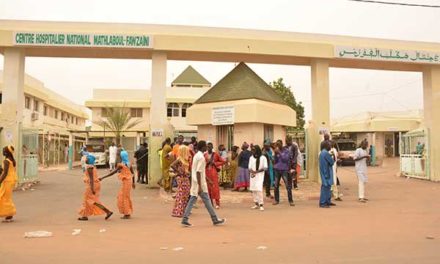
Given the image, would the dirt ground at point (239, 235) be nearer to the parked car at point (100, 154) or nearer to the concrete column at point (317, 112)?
the concrete column at point (317, 112)

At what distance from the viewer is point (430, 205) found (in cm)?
1104

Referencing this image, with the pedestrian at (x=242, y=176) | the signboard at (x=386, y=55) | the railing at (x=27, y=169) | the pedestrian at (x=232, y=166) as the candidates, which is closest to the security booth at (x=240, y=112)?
the pedestrian at (x=232, y=166)

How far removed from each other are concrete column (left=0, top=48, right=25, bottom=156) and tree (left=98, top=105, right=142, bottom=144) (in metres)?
18.7

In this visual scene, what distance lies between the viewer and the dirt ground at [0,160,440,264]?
581 cm

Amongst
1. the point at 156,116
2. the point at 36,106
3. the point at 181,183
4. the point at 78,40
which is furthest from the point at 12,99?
the point at 36,106

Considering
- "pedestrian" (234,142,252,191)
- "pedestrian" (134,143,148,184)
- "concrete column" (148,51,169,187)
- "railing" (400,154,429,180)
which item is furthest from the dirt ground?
"railing" (400,154,429,180)

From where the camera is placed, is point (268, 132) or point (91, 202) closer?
point (91, 202)

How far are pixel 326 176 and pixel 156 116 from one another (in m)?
7.11

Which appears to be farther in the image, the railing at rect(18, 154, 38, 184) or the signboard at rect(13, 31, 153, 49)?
Result: the railing at rect(18, 154, 38, 184)

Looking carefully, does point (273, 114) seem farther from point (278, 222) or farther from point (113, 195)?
point (278, 222)

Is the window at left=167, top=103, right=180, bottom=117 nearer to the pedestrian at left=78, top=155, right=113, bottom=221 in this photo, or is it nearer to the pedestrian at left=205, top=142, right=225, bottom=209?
the pedestrian at left=205, top=142, right=225, bottom=209

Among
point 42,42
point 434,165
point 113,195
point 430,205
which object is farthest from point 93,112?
point 430,205

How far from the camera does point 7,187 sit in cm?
895

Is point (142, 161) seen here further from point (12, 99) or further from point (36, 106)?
point (36, 106)
